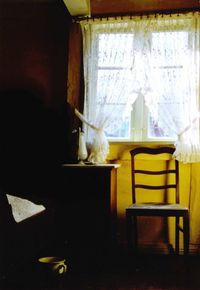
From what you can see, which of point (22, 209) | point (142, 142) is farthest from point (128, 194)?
point (22, 209)

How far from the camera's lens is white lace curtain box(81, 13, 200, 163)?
3.75 meters

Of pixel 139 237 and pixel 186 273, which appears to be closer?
pixel 186 273

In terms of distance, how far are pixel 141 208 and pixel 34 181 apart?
122 cm

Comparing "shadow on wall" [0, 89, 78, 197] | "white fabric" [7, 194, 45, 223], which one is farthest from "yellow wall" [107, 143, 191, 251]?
"white fabric" [7, 194, 45, 223]

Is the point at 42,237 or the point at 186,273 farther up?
the point at 42,237

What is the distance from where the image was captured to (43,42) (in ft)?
13.3

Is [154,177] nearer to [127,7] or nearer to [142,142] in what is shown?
[142,142]

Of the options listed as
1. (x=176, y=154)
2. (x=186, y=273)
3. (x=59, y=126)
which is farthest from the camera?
(x=59, y=126)

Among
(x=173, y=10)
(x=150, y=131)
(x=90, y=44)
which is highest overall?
(x=173, y=10)

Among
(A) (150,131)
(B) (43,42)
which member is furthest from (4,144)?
(A) (150,131)

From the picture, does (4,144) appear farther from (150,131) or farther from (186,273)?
(186,273)

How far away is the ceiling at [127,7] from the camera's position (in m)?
3.81

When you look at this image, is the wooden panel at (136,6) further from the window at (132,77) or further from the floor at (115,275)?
the floor at (115,275)

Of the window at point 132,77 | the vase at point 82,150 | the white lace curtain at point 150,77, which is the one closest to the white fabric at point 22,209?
the vase at point 82,150
